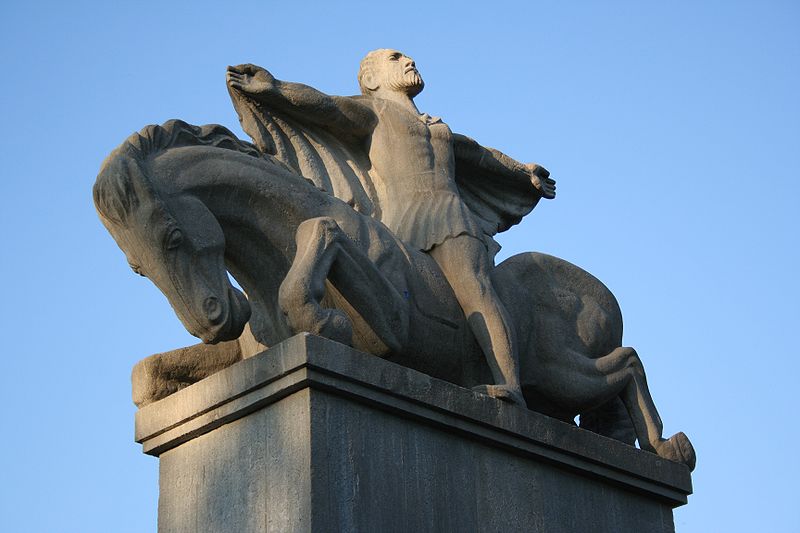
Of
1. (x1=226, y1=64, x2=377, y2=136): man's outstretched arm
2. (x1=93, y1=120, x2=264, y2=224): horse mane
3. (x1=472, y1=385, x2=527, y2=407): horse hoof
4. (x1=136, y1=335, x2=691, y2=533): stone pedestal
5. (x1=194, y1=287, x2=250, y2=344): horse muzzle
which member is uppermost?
(x1=226, y1=64, x2=377, y2=136): man's outstretched arm

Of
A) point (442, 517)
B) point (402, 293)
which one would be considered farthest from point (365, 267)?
point (442, 517)

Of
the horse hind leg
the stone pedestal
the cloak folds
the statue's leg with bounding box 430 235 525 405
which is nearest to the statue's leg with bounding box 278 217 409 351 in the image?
the horse hind leg

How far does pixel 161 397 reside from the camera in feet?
28.3

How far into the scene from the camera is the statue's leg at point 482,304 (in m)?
8.70

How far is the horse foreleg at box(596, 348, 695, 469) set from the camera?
31.2 feet

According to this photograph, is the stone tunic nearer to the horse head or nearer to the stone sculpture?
the stone sculpture

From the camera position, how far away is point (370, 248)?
28.2 ft

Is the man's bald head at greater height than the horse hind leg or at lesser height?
greater

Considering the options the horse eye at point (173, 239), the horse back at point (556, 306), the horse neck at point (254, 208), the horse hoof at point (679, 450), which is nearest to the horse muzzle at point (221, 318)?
the horse eye at point (173, 239)

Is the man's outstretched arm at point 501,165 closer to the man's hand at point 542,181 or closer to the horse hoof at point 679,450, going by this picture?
the man's hand at point 542,181

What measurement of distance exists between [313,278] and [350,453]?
3.28 ft

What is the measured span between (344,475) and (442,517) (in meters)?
0.73

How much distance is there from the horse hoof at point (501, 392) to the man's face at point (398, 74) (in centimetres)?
255

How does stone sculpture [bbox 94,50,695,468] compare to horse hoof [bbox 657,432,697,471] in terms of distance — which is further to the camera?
horse hoof [bbox 657,432,697,471]
